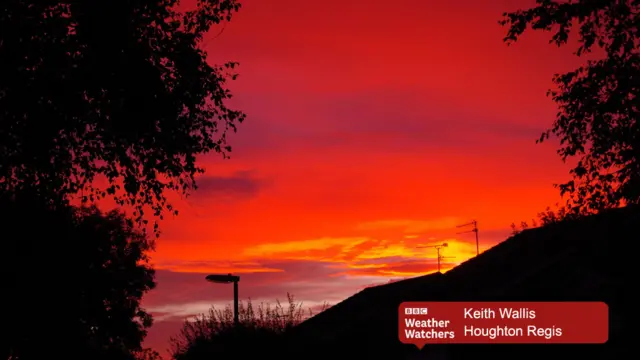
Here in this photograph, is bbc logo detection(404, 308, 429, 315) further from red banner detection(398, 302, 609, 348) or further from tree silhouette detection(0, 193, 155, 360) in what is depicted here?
tree silhouette detection(0, 193, 155, 360)

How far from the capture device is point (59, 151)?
45.5ft

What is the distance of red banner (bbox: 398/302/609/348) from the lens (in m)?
6.37

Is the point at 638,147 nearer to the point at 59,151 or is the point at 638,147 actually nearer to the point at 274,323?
the point at 274,323

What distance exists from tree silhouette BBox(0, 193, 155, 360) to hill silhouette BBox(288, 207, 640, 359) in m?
12.9

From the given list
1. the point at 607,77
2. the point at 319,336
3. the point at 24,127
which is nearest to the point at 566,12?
the point at 607,77

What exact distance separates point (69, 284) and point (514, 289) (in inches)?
819

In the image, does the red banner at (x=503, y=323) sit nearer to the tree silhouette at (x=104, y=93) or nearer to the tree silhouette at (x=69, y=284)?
the tree silhouette at (x=104, y=93)

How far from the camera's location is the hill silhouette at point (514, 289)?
6.59 m

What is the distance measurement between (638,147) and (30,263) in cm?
1848

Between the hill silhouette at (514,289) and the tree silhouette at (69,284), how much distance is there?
1291cm

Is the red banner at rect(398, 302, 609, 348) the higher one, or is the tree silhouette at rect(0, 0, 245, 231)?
the tree silhouette at rect(0, 0, 245, 231)

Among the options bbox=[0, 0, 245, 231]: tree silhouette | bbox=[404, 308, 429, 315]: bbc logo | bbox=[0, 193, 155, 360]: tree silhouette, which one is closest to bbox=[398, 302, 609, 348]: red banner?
bbox=[404, 308, 429, 315]: bbc logo

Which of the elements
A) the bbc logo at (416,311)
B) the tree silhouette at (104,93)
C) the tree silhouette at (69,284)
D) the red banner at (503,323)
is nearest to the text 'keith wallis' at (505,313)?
the red banner at (503,323)

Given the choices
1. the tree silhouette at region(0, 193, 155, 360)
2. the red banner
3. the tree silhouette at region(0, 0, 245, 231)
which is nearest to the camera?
the red banner
